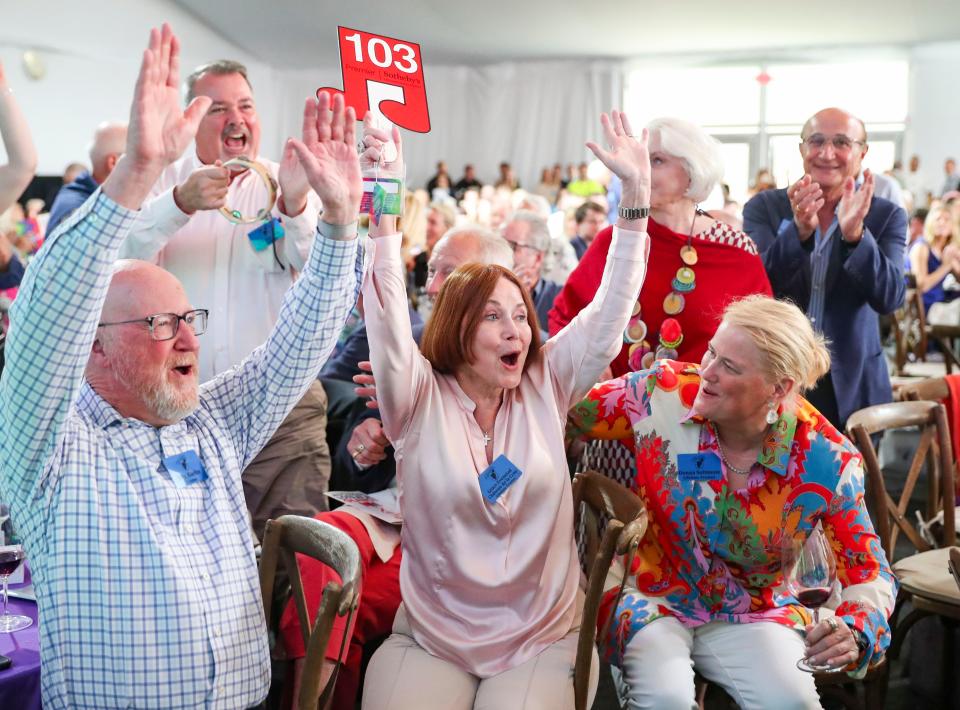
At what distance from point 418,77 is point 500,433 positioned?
821 mm

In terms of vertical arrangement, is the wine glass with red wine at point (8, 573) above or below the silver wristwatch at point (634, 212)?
below

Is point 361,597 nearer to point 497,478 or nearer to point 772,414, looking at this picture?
point 497,478

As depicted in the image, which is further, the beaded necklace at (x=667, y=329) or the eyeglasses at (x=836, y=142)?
the eyeglasses at (x=836, y=142)

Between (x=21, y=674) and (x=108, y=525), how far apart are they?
10.1 inches

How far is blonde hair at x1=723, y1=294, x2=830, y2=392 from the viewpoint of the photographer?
87.6 inches

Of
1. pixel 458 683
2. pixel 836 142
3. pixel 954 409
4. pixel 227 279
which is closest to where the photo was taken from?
pixel 458 683

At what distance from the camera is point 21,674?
160cm

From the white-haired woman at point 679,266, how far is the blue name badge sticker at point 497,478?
2.63 ft

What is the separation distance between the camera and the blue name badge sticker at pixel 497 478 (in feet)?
7.00

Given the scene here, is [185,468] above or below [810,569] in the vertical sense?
above

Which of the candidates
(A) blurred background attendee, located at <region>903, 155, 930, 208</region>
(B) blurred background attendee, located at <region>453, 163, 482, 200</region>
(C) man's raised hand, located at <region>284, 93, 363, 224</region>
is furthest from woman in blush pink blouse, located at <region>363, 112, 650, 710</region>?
(B) blurred background attendee, located at <region>453, 163, 482, 200</region>

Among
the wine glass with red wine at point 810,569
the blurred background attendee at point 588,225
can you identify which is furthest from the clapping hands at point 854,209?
the blurred background attendee at point 588,225

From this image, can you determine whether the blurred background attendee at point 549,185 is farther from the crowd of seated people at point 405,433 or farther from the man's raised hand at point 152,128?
the man's raised hand at point 152,128

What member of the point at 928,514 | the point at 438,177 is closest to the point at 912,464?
the point at 928,514
